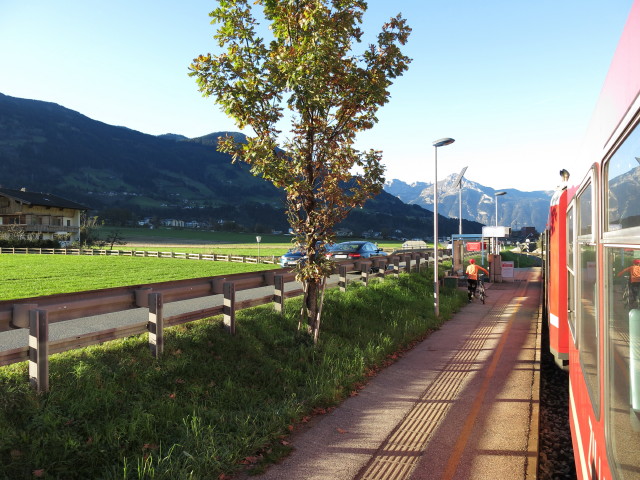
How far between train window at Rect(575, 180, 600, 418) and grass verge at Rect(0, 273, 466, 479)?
10.2ft

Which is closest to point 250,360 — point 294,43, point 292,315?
point 292,315

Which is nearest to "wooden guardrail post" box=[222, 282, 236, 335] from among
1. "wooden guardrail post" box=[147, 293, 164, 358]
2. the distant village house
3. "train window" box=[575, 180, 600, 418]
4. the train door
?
"wooden guardrail post" box=[147, 293, 164, 358]

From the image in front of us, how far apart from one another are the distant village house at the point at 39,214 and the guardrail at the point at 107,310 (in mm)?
69489

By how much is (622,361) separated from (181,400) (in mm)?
4986

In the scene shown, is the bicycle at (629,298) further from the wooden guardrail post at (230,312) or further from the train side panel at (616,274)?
the wooden guardrail post at (230,312)

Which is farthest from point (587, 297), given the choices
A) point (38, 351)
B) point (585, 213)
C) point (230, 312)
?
point (230, 312)

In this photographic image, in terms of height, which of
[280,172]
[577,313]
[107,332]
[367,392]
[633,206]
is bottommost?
[367,392]

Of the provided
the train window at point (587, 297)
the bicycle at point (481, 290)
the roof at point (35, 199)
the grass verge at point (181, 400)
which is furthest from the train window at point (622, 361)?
the roof at point (35, 199)

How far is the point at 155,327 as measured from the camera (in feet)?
22.4

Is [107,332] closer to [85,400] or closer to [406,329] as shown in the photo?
[85,400]

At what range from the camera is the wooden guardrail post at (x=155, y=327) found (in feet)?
22.3

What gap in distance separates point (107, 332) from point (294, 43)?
5.33 metres

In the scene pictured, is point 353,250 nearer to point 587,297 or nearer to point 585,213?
point 585,213

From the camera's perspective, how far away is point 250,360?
759 centimetres
